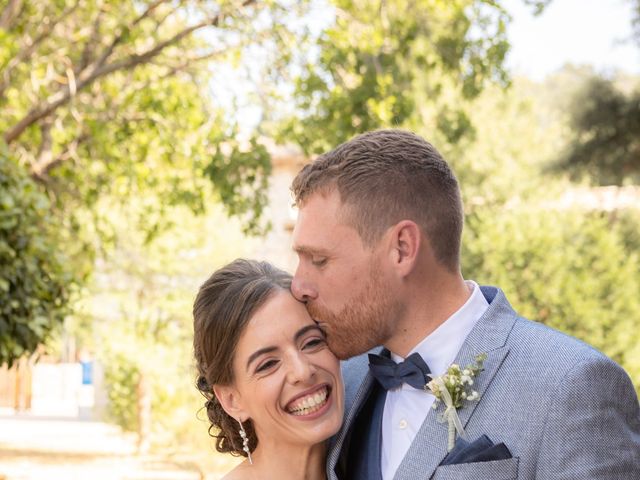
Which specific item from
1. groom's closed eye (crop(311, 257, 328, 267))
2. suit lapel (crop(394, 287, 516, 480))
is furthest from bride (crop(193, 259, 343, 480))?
suit lapel (crop(394, 287, 516, 480))

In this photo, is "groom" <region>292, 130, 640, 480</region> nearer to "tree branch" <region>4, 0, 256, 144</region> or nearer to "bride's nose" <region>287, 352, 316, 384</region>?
"bride's nose" <region>287, 352, 316, 384</region>

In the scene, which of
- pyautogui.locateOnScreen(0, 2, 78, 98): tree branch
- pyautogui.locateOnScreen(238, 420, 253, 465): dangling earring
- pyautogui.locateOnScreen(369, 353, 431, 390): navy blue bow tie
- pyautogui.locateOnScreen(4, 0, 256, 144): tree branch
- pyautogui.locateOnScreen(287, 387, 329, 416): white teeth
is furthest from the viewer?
pyautogui.locateOnScreen(4, 0, 256, 144): tree branch

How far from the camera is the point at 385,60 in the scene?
29.9 feet

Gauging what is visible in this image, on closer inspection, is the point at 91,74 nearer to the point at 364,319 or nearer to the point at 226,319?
the point at 226,319

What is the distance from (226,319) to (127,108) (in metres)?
7.47

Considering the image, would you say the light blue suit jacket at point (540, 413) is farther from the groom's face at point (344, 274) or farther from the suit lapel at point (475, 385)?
the groom's face at point (344, 274)

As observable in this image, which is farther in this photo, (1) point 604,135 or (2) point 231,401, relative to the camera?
(1) point 604,135

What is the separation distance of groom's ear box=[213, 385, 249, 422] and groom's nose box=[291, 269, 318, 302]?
424mm

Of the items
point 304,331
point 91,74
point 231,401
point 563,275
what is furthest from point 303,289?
point 563,275

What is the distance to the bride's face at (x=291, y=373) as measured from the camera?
2836 millimetres

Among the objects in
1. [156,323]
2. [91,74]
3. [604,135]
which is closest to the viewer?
[91,74]

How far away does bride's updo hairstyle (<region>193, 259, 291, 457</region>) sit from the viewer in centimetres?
297

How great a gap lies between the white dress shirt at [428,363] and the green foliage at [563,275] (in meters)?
14.2

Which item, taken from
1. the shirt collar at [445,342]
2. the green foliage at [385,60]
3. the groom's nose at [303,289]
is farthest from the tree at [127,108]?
the shirt collar at [445,342]
